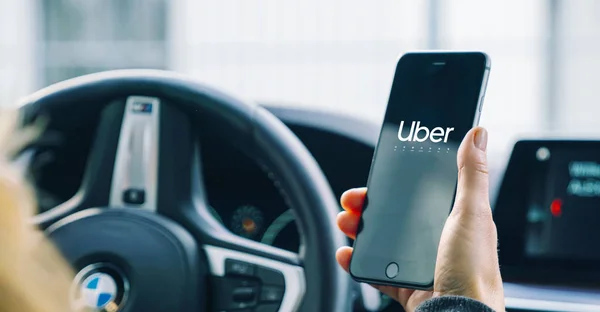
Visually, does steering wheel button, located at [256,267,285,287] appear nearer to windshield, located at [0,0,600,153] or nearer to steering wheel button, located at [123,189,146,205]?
steering wheel button, located at [123,189,146,205]

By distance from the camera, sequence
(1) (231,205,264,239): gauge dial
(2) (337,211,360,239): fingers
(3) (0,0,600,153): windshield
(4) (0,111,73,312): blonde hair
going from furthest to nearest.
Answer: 1. (3) (0,0,600,153): windshield
2. (1) (231,205,264,239): gauge dial
3. (2) (337,211,360,239): fingers
4. (4) (0,111,73,312): blonde hair

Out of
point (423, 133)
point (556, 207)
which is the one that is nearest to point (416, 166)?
point (423, 133)

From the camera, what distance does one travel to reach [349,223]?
68 centimetres

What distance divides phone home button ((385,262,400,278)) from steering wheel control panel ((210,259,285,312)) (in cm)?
8

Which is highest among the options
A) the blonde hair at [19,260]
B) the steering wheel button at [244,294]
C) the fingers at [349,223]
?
the blonde hair at [19,260]

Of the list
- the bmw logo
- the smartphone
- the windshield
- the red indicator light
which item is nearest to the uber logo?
Result: the smartphone

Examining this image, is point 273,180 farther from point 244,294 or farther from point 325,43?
point 325,43

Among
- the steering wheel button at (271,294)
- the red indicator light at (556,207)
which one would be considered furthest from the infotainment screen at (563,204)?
the steering wheel button at (271,294)

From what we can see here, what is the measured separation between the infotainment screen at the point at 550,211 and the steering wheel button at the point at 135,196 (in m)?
0.41

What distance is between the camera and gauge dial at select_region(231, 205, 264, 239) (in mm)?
957

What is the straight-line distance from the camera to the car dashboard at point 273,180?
2.74 feet

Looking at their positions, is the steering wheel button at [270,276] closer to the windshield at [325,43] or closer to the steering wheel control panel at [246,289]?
the steering wheel control panel at [246,289]

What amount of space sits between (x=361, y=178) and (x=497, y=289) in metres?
0.35

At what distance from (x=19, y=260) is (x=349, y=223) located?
12.1 inches
